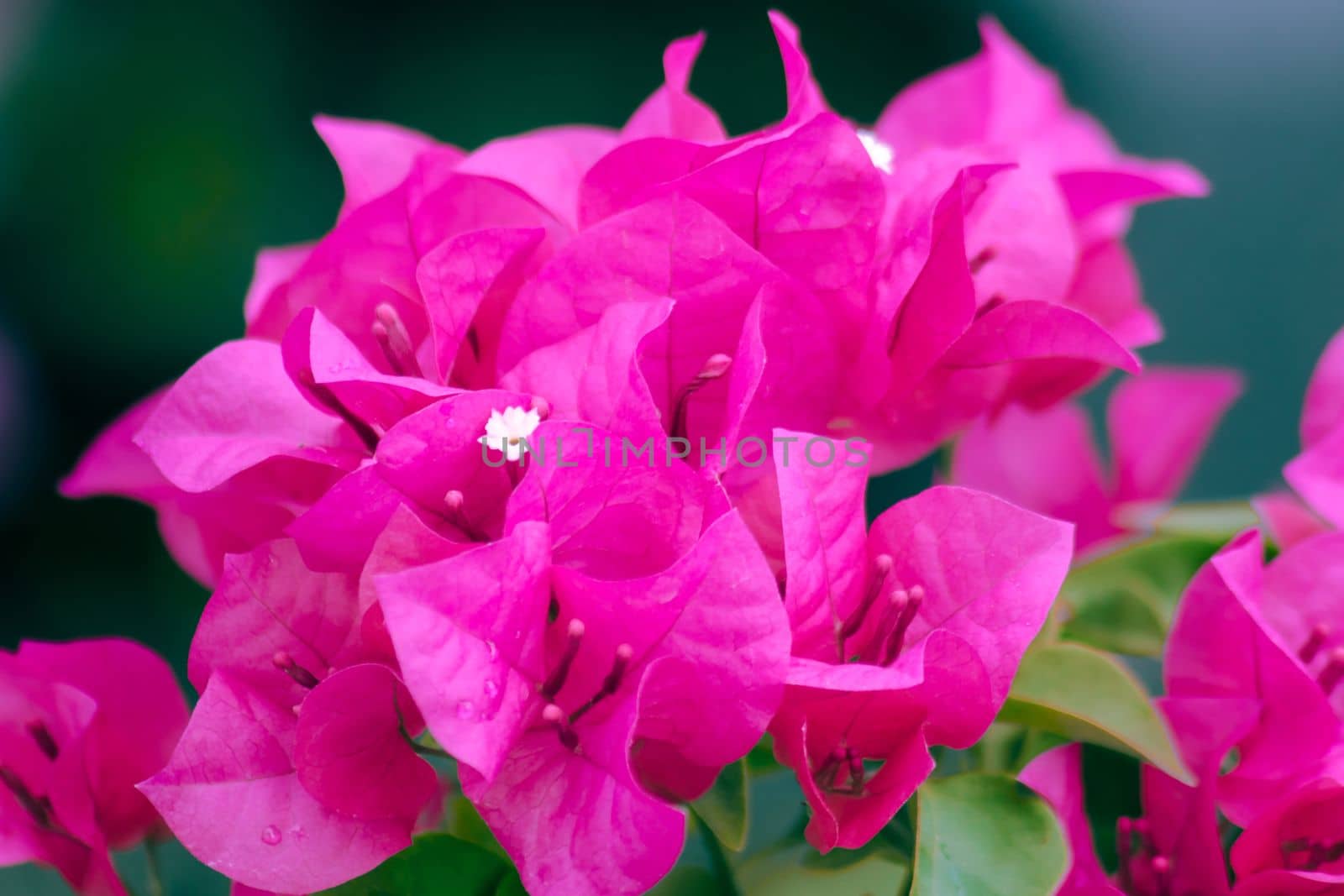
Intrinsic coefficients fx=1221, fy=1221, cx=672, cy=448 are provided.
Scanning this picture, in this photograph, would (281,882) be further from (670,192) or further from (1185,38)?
(1185,38)

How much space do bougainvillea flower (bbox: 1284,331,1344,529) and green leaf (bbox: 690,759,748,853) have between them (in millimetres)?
264

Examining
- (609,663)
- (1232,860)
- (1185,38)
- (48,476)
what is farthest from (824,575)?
(1185,38)

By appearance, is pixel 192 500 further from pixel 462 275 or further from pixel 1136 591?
pixel 1136 591

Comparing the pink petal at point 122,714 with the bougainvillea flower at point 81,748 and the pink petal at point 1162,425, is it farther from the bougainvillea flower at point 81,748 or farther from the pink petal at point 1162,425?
the pink petal at point 1162,425

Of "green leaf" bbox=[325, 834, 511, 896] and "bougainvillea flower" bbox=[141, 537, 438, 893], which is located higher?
"bougainvillea flower" bbox=[141, 537, 438, 893]

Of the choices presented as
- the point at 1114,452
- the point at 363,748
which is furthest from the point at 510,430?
the point at 1114,452

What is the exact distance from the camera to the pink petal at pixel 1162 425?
75 centimetres

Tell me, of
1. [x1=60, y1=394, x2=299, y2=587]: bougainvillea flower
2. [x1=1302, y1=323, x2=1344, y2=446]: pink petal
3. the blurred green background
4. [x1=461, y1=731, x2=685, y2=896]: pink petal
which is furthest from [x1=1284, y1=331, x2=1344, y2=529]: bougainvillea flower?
the blurred green background

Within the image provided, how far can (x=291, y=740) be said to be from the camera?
438 mm

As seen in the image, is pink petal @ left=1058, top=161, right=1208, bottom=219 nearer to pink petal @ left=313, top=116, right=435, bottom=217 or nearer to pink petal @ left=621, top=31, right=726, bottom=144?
pink petal @ left=621, top=31, right=726, bottom=144

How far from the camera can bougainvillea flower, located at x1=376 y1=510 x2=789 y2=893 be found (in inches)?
14.3

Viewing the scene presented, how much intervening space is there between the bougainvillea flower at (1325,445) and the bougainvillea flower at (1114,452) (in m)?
0.16

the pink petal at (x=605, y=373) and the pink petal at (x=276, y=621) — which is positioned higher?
the pink petal at (x=605, y=373)

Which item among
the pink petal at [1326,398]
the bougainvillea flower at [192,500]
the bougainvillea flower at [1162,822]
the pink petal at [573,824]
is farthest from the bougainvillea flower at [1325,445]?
the bougainvillea flower at [192,500]
